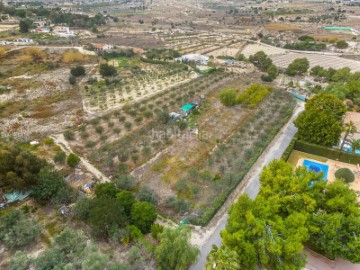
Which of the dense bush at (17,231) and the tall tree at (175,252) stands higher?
the tall tree at (175,252)

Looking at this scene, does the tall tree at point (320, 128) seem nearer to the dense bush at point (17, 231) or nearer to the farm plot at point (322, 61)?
the dense bush at point (17, 231)

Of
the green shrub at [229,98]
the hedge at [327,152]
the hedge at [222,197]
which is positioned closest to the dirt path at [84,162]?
the hedge at [222,197]

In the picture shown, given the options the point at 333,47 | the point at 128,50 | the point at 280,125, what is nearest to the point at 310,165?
the point at 280,125

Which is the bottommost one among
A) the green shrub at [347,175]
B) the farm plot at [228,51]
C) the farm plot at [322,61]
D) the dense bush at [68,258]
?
the dense bush at [68,258]

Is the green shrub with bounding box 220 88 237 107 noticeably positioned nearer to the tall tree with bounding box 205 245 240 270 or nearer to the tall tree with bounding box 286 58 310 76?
the tall tree with bounding box 286 58 310 76

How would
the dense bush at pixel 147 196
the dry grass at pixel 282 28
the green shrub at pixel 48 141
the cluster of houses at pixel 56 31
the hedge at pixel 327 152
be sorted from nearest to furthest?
the dense bush at pixel 147 196 → the hedge at pixel 327 152 → the green shrub at pixel 48 141 → the cluster of houses at pixel 56 31 → the dry grass at pixel 282 28

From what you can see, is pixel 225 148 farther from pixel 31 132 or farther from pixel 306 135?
pixel 31 132
